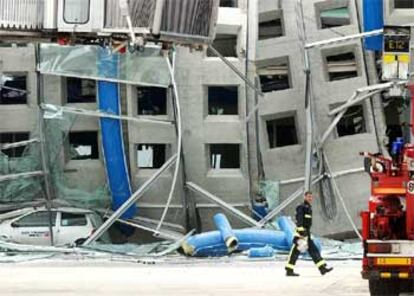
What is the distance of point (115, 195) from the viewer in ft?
88.3

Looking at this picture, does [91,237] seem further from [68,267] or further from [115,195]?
[68,267]

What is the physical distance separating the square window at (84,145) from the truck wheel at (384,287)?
14.9m

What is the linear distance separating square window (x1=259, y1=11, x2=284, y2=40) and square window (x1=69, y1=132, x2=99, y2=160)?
5999 millimetres

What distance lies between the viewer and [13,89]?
27.1 m

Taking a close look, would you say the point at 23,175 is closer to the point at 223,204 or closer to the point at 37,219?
the point at 37,219

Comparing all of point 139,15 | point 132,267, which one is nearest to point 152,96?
point 132,267

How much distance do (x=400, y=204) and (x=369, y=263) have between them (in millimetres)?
1163

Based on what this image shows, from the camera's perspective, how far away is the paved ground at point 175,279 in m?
16.0

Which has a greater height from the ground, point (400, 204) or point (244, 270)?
point (400, 204)

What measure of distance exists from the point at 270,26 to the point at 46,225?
29.7ft

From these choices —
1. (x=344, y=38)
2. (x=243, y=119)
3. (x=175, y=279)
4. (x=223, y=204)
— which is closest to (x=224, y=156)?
(x=243, y=119)

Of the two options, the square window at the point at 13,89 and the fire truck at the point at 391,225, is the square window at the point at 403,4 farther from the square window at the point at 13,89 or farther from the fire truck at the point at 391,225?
the fire truck at the point at 391,225

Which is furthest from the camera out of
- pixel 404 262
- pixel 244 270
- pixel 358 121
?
pixel 358 121

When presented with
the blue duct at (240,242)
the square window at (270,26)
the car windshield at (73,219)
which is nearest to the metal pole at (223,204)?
the blue duct at (240,242)
